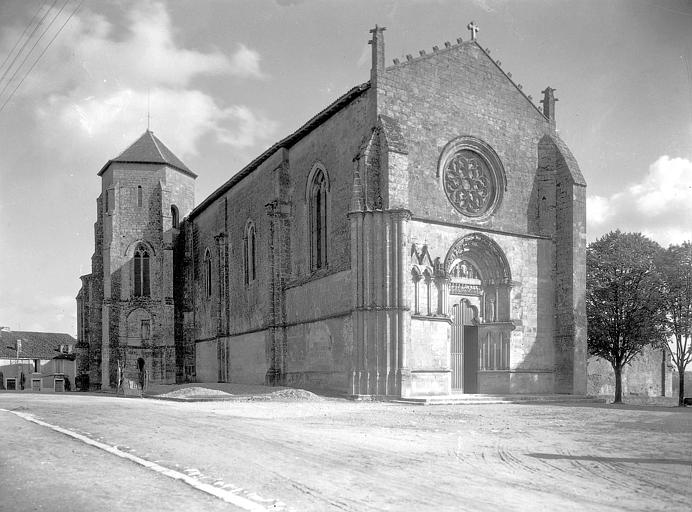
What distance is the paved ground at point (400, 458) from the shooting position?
21.9ft

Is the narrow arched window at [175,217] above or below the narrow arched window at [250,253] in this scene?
above

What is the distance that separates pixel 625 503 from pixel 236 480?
156 inches

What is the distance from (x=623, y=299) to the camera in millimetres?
30828

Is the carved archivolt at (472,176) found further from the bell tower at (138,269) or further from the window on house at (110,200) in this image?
the window on house at (110,200)

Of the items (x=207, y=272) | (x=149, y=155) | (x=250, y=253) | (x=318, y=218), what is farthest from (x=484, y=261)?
(x=149, y=155)

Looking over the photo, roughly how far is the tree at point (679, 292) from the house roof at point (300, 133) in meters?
16.9

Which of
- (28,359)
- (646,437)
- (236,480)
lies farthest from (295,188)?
(28,359)

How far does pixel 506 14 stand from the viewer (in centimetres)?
1970

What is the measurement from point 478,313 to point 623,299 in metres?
9.10

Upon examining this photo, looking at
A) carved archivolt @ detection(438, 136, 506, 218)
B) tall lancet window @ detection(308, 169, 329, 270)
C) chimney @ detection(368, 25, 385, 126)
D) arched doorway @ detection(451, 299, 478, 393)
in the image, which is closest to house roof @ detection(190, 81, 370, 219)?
chimney @ detection(368, 25, 385, 126)

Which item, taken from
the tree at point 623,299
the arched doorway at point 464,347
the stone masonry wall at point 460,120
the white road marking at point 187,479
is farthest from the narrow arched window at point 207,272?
the white road marking at point 187,479

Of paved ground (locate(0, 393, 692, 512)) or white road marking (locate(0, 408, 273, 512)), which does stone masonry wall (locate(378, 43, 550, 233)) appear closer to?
paved ground (locate(0, 393, 692, 512))

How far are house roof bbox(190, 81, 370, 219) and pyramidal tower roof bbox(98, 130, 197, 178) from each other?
8.37m

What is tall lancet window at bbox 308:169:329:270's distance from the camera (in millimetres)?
27156
